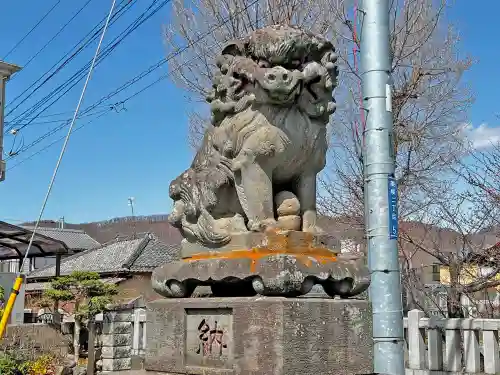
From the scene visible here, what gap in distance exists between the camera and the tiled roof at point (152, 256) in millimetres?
25936

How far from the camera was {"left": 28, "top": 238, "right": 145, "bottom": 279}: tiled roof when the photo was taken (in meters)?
26.6

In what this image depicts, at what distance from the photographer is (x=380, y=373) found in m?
4.17

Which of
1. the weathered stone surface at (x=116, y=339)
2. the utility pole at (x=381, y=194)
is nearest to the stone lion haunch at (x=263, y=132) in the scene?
the utility pole at (x=381, y=194)

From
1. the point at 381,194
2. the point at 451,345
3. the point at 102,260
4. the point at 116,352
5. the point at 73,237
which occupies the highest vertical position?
the point at 73,237

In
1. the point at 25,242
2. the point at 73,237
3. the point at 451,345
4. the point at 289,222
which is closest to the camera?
the point at 289,222

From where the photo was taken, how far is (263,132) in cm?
421

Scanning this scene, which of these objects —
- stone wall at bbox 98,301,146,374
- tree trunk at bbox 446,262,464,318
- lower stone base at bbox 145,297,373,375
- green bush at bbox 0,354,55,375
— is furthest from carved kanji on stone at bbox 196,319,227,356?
stone wall at bbox 98,301,146,374

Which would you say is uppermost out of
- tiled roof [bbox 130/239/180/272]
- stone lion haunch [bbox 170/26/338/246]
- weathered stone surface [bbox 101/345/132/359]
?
tiled roof [bbox 130/239/180/272]

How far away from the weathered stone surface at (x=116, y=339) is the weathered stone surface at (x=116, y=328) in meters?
0.08

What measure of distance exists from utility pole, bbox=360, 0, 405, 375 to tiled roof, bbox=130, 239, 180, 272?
71.1 ft

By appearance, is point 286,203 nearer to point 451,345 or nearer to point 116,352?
point 451,345

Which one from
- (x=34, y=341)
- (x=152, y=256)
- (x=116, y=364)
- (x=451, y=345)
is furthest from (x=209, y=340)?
(x=152, y=256)

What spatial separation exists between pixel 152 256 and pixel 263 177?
77.4ft

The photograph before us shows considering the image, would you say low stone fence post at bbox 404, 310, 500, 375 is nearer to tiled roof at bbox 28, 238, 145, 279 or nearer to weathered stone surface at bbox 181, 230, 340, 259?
weathered stone surface at bbox 181, 230, 340, 259
